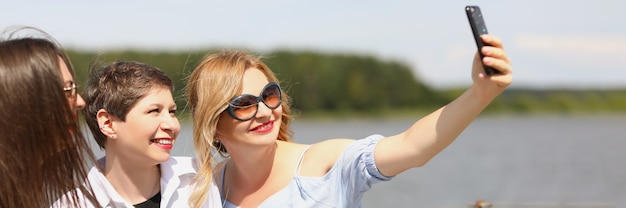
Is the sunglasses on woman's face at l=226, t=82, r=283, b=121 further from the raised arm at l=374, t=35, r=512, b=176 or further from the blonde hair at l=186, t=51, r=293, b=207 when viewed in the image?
the raised arm at l=374, t=35, r=512, b=176

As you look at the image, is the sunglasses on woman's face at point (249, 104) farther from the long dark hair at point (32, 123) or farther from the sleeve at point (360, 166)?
the long dark hair at point (32, 123)

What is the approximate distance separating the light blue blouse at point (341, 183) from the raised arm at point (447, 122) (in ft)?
0.21

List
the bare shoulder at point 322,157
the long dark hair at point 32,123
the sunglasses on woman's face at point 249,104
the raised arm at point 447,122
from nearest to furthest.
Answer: the raised arm at point 447,122 < the long dark hair at point 32,123 < the bare shoulder at point 322,157 < the sunglasses on woman's face at point 249,104

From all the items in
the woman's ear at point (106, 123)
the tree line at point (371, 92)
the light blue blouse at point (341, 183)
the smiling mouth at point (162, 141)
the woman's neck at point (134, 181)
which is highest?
the woman's ear at point (106, 123)

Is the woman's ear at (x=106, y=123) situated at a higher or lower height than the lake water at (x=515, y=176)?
higher

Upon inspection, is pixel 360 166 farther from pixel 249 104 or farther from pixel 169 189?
pixel 169 189

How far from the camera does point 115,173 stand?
3.79 metres

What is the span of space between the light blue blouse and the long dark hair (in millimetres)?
964

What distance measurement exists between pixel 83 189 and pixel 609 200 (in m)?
12.9

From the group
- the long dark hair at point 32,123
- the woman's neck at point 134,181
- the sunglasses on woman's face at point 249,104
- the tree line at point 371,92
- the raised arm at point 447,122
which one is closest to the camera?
the raised arm at point 447,122

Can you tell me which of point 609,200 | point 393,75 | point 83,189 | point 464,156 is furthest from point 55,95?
point 393,75

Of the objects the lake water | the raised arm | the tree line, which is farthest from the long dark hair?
the tree line

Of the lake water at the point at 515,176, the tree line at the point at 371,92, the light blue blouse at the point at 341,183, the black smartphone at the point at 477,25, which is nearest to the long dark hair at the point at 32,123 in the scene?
the light blue blouse at the point at 341,183

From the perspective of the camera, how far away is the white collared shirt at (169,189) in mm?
3664
